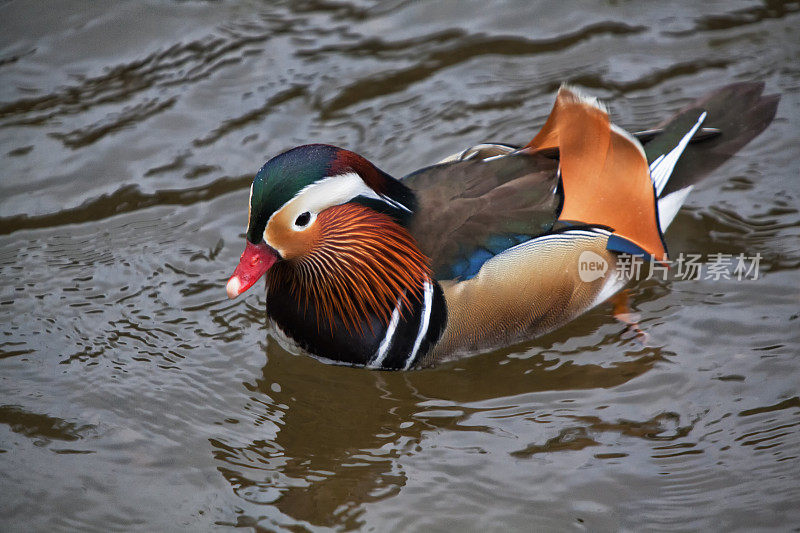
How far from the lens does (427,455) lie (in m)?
4.44

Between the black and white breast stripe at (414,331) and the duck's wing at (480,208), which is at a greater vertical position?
the duck's wing at (480,208)

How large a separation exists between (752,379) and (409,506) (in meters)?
2.04

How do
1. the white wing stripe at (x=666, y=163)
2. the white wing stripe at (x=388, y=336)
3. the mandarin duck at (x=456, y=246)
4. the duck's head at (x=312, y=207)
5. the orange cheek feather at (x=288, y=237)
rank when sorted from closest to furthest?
the duck's head at (x=312, y=207), the orange cheek feather at (x=288, y=237), the mandarin duck at (x=456, y=246), the white wing stripe at (x=388, y=336), the white wing stripe at (x=666, y=163)

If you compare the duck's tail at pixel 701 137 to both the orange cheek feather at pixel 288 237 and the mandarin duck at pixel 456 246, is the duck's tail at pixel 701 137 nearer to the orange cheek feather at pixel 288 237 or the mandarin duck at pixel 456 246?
the mandarin duck at pixel 456 246

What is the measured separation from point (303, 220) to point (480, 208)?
95cm

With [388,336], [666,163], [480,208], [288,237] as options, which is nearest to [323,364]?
[388,336]

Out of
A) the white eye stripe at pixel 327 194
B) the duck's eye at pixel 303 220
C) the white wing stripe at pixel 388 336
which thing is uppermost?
the white eye stripe at pixel 327 194

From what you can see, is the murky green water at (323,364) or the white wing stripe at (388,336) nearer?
the murky green water at (323,364)

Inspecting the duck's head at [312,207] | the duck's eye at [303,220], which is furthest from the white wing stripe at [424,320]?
the duck's eye at [303,220]

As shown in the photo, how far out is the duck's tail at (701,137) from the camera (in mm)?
5188

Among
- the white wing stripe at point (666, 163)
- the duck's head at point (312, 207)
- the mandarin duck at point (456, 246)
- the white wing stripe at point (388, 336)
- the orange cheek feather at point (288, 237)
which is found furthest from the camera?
the white wing stripe at point (666, 163)

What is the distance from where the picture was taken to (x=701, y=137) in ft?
17.4

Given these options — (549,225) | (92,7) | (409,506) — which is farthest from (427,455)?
→ (92,7)

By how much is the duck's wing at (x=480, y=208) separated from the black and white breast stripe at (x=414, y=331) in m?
0.14
